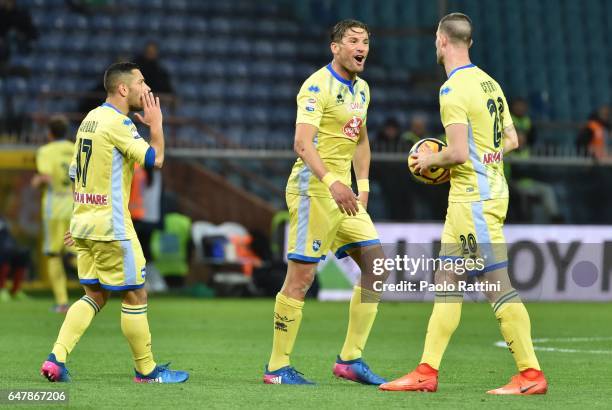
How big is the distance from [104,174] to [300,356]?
239 centimetres

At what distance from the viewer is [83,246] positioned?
7.19 meters

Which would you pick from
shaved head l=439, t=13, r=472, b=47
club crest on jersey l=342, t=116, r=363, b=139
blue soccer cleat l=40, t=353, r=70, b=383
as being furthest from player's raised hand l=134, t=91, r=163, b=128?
shaved head l=439, t=13, r=472, b=47

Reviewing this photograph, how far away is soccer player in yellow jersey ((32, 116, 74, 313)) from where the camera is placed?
1341cm

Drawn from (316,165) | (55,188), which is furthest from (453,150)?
(55,188)

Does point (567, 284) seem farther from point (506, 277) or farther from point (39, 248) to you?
point (506, 277)

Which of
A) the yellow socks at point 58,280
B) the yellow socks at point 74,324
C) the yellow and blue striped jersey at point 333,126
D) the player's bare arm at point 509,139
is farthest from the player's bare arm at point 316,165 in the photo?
the yellow socks at point 58,280

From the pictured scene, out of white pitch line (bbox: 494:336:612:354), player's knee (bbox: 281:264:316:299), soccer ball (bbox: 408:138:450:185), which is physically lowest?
white pitch line (bbox: 494:336:612:354)

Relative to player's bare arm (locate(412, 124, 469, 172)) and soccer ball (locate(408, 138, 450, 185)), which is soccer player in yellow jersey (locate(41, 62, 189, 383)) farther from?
player's bare arm (locate(412, 124, 469, 172))

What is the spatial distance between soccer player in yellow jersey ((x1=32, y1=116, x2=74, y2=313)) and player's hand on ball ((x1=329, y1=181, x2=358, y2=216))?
715 cm

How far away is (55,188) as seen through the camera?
44.8 ft

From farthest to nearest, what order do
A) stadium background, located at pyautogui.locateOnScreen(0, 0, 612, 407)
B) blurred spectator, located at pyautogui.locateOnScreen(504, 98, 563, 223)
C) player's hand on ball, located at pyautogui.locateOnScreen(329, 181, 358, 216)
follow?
blurred spectator, located at pyautogui.locateOnScreen(504, 98, 563, 223) → stadium background, located at pyautogui.locateOnScreen(0, 0, 612, 407) → player's hand on ball, located at pyautogui.locateOnScreen(329, 181, 358, 216)

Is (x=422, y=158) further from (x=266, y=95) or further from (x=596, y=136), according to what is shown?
(x=266, y=95)

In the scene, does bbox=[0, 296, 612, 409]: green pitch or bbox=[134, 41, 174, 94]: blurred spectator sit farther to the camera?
bbox=[134, 41, 174, 94]: blurred spectator

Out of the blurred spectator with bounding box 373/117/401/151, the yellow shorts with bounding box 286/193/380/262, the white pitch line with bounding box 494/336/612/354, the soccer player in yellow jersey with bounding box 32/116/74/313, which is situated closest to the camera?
the yellow shorts with bounding box 286/193/380/262
